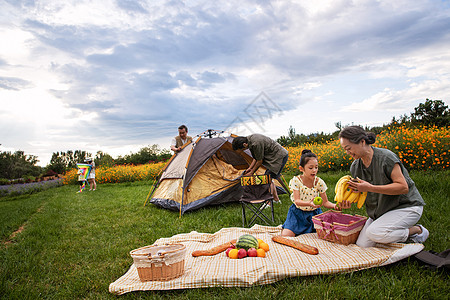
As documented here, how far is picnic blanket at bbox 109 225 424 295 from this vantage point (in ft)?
8.56

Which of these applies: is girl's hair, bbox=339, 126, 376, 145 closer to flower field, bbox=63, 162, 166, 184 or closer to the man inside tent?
the man inside tent

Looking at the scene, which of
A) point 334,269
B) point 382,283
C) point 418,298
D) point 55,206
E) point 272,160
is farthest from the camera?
point 55,206

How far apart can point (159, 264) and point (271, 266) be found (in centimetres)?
109

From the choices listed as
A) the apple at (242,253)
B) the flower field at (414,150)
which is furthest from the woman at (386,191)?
the flower field at (414,150)

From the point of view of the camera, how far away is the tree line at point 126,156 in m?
13.3

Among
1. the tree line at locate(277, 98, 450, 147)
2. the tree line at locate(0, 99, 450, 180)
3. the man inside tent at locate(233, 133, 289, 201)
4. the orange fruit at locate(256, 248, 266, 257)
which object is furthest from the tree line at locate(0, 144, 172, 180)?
the orange fruit at locate(256, 248, 266, 257)

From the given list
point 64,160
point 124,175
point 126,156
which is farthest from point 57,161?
point 124,175

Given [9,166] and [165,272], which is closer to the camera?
[165,272]

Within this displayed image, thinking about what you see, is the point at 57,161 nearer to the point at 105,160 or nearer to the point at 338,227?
the point at 105,160

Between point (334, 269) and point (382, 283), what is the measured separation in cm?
40

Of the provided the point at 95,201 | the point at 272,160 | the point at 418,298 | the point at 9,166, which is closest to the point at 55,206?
the point at 95,201

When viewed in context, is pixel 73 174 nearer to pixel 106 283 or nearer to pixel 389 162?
pixel 106 283

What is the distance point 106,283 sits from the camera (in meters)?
2.97

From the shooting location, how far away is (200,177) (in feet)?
21.6
